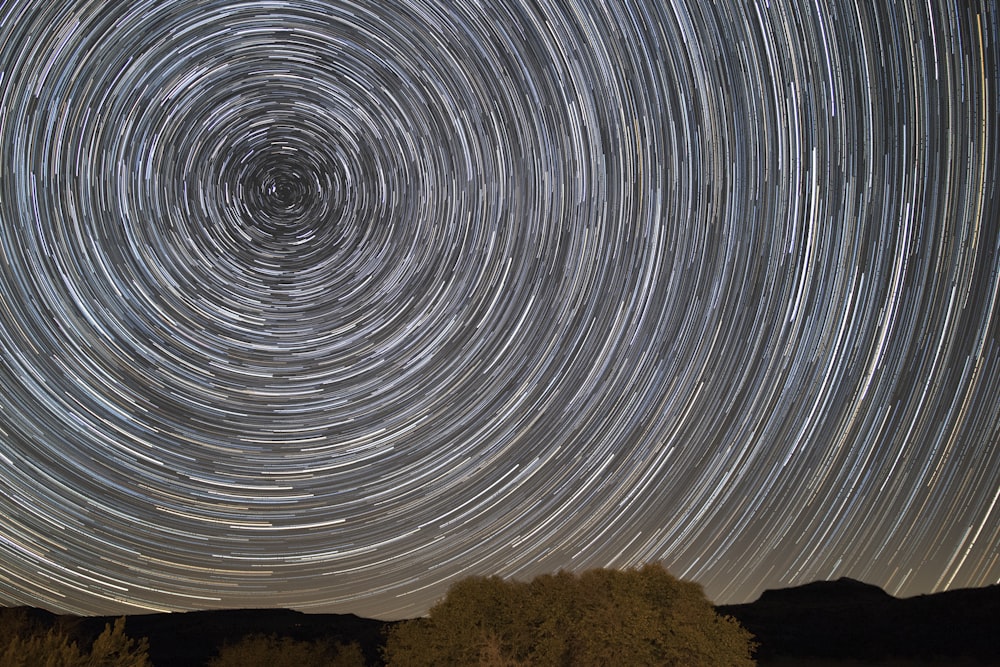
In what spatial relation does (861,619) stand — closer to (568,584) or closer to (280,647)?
(568,584)

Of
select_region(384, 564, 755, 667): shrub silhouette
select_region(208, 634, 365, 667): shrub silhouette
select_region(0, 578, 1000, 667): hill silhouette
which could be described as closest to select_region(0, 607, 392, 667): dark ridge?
select_region(0, 578, 1000, 667): hill silhouette

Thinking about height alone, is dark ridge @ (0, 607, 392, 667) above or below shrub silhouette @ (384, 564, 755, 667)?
below

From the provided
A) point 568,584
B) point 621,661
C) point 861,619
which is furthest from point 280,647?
point 861,619

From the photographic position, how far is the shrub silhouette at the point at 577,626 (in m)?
17.2

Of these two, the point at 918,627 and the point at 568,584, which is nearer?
the point at 568,584

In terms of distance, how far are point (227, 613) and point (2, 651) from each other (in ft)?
162

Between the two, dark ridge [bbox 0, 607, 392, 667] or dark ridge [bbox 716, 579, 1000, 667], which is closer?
dark ridge [bbox 716, 579, 1000, 667]

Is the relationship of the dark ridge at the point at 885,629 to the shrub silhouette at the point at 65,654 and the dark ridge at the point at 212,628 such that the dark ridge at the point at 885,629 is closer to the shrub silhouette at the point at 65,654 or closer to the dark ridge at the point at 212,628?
the dark ridge at the point at 212,628

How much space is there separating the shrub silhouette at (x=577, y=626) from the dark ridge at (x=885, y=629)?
890 inches

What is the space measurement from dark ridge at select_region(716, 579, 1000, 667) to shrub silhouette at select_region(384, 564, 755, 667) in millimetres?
22618

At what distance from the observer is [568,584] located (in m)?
20.2

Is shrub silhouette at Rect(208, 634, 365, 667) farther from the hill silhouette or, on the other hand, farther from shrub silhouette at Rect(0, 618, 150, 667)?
shrub silhouette at Rect(0, 618, 150, 667)

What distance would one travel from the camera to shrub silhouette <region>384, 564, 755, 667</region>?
17234 mm

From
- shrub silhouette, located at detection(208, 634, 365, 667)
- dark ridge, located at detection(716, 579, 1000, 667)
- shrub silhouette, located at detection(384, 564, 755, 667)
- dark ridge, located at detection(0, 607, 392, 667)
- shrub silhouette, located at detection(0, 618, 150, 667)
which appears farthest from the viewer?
dark ridge, located at detection(0, 607, 392, 667)
